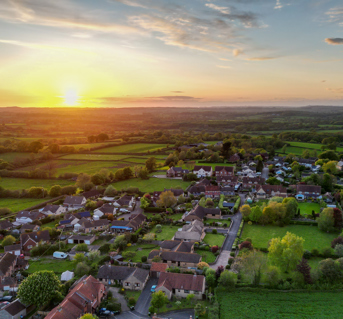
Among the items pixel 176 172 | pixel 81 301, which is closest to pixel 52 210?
pixel 81 301

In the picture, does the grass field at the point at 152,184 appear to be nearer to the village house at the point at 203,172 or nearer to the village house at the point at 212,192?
the village house at the point at 203,172

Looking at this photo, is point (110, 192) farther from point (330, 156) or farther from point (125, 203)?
point (330, 156)

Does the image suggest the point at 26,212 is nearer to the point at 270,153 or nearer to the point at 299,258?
the point at 299,258

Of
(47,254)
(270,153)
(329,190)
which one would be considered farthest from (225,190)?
(270,153)

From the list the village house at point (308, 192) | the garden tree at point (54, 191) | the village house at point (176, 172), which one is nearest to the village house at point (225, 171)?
the village house at point (176, 172)

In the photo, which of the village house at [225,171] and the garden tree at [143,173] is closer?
the garden tree at [143,173]

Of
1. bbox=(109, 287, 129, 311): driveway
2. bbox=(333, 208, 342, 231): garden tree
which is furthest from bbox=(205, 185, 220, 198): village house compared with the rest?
bbox=(109, 287, 129, 311): driveway
